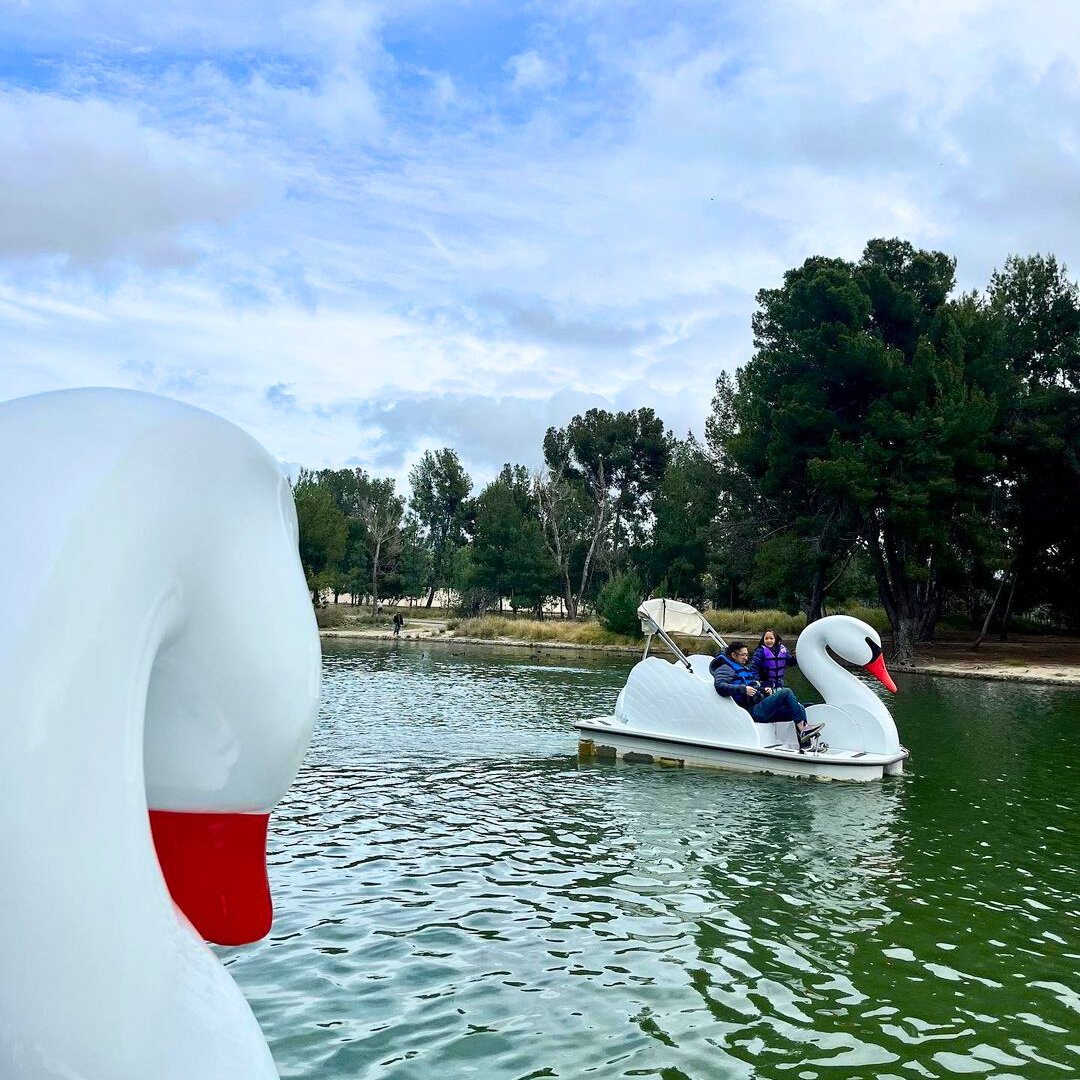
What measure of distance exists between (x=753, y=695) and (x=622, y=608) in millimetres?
26536

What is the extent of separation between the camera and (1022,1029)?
540 cm

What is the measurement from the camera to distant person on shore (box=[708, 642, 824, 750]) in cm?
1273

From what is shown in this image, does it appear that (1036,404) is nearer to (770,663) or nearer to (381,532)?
(770,663)

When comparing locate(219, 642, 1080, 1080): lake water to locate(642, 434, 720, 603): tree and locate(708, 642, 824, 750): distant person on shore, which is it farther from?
locate(642, 434, 720, 603): tree

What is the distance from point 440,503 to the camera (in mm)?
72938

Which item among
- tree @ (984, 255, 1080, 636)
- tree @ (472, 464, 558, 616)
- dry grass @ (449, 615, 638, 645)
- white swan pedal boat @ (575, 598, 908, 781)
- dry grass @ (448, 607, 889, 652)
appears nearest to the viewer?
white swan pedal boat @ (575, 598, 908, 781)

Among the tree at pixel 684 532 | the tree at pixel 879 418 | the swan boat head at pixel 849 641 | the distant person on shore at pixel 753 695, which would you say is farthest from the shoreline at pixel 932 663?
the distant person on shore at pixel 753 695

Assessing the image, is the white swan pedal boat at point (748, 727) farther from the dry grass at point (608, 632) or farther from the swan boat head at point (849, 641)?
the dry grass at point (608, 632)

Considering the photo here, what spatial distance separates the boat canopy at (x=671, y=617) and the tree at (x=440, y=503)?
170 feet

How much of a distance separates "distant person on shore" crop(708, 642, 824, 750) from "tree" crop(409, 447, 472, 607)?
183 feet

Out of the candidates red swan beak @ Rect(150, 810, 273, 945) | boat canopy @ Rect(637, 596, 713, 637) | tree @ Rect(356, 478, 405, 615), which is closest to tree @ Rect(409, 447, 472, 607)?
tree @ Rect(356, 478, 405, 615)

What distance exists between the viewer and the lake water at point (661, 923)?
198 inches

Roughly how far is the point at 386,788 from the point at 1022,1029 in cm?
696

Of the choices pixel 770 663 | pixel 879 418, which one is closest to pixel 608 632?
pixel 879 418
